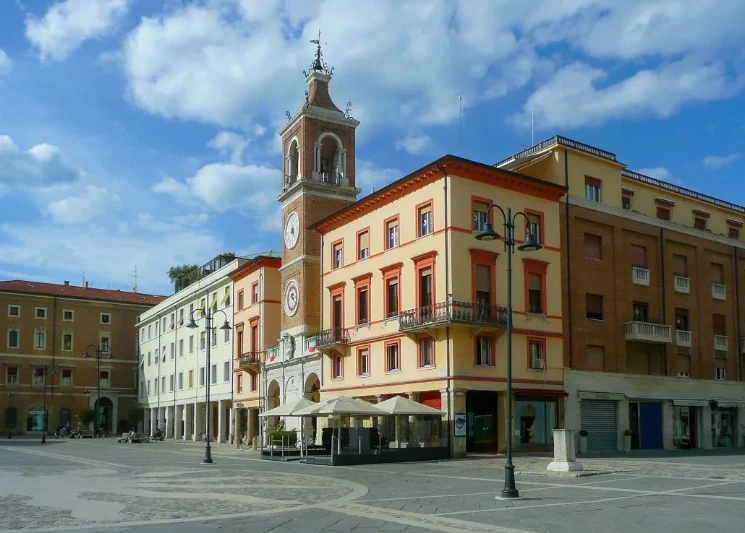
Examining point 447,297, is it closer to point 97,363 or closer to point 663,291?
point 663,291

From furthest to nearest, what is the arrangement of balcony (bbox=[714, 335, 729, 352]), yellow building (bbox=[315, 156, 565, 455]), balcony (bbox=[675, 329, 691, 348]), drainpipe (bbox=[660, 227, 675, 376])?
balcony (bbox=[714, 335, 729, 352]), balcony (bbox=[675, 329, 691, 348]), drainpipe (bbox=[660, 227, 675, 376]), yellow building (bbox=[315, 156, 565, 455])

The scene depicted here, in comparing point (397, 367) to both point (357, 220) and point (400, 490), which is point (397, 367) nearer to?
point (357, 220)

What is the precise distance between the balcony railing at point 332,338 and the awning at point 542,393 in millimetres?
10648

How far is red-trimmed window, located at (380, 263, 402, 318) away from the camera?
41250 millimetres

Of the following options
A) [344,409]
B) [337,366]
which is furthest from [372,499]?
[337,366]

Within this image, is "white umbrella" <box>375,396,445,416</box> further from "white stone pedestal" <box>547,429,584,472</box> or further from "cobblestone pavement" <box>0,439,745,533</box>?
"white stone pedestal" <box>547,429,584,472</box>

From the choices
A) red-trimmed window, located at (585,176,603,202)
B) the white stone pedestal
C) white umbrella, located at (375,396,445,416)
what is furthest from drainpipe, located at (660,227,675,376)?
the white stone pedestal

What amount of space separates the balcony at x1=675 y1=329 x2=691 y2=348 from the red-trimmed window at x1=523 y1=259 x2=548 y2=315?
34.4 feet

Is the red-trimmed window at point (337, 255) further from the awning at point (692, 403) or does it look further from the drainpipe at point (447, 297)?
the awning at point (692, 403)

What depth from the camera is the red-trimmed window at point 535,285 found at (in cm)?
4012

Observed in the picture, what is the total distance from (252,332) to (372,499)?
4046 centimetres

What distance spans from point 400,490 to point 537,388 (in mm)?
19542

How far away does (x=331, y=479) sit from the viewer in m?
25.3

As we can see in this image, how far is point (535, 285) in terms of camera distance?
40.6 metres
